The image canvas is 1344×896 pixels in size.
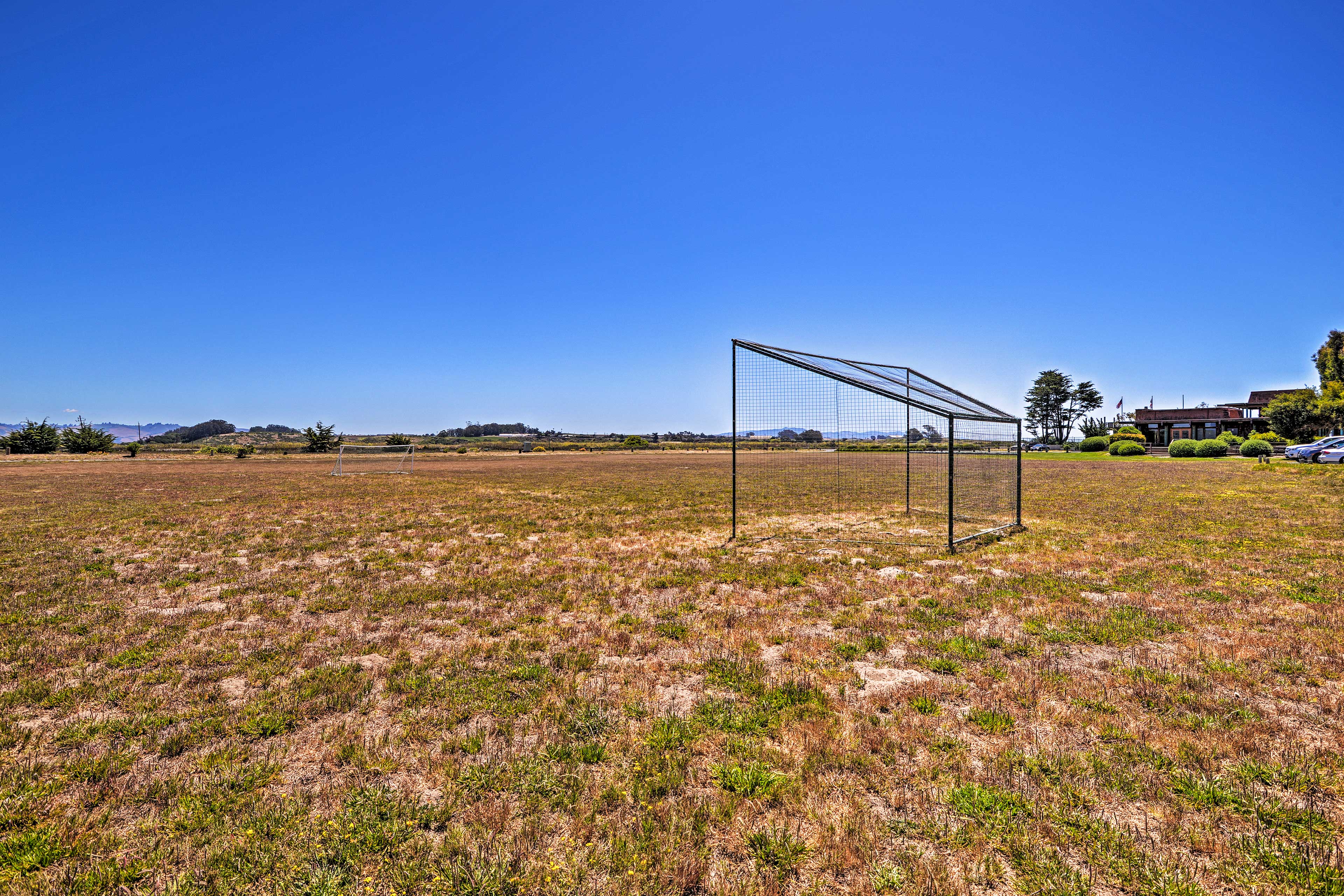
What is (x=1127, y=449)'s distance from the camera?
45.2m

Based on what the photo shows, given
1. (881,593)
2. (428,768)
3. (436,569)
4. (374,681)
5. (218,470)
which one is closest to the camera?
(428,768)

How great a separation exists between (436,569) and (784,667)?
5.64 metres

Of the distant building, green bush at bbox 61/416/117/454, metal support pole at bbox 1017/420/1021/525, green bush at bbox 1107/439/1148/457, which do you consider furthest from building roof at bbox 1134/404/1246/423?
green bush at bbox 61/416/117/454

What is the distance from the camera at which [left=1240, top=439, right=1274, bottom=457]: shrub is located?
3306 cm

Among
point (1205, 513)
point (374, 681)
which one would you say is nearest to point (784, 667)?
point (374, 681)

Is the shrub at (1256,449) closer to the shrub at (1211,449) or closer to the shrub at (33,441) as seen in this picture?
the shrub at (1211,449)

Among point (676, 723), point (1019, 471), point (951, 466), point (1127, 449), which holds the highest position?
point (1127, 449)

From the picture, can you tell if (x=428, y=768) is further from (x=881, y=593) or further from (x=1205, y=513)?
(x=1205, y=513)

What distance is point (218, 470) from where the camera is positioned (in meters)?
33.8

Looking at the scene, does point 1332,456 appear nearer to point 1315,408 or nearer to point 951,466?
point 1315,408

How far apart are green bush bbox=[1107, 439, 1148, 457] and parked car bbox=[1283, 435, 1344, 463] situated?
1630cm

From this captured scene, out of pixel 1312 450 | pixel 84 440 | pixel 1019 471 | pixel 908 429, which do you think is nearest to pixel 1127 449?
pixel 1312 450

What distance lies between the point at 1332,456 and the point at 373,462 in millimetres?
53357

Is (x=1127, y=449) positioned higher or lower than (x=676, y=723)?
higher
